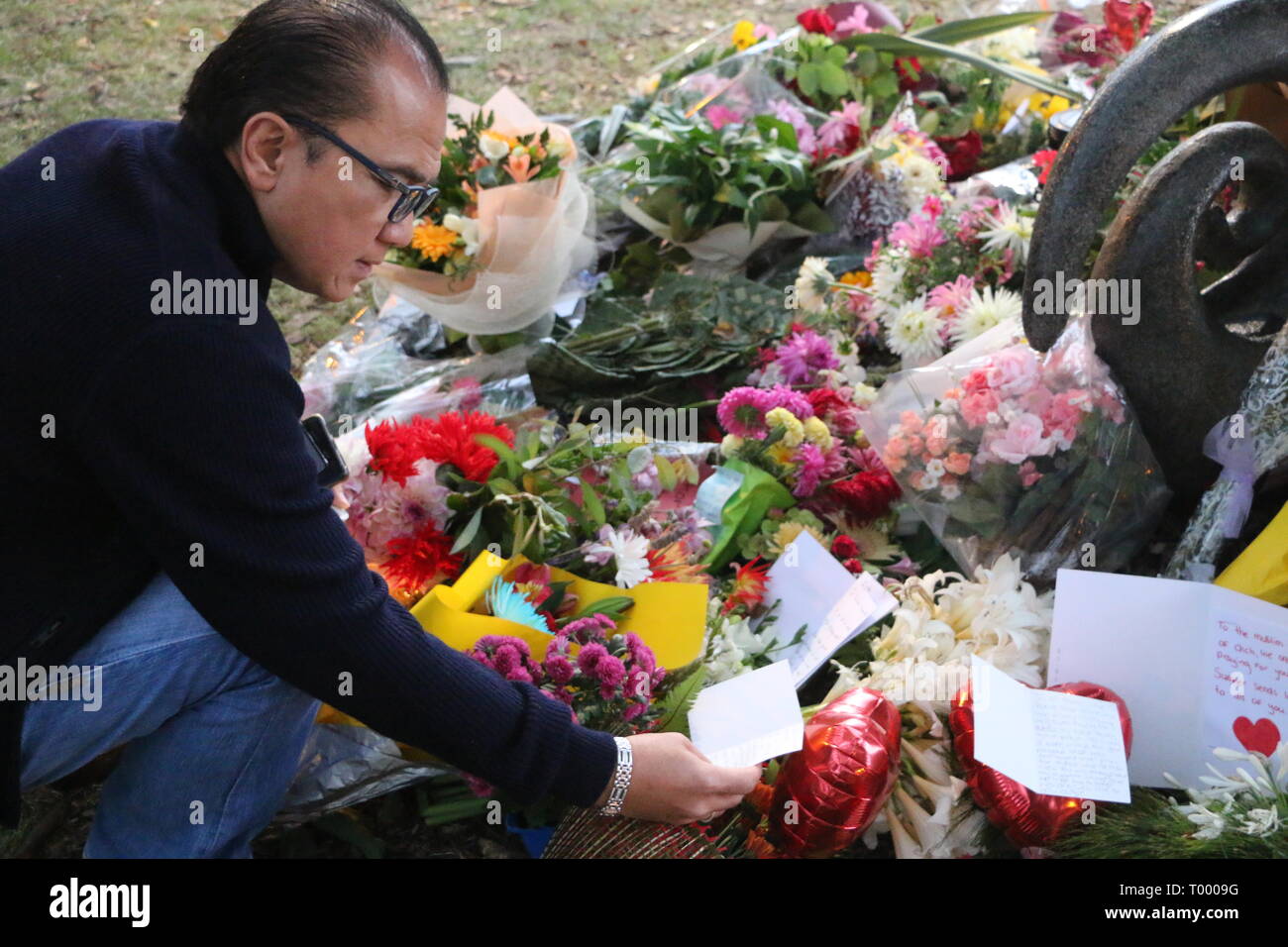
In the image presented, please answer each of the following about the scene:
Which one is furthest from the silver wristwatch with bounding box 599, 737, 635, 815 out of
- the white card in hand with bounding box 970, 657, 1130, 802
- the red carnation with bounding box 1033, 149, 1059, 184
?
the red carnation with bounding box 1033, 149, 1059, 184

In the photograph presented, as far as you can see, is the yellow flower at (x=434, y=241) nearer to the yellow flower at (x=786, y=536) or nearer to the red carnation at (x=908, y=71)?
the yellow flower at (x=786, y=536)

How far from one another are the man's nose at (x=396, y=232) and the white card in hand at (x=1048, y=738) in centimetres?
103

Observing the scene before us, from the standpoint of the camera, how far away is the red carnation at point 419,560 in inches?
76.8

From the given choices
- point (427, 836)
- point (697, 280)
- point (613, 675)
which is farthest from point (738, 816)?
point (697, 280)

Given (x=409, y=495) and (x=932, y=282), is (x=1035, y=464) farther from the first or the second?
(x=409, y=495)

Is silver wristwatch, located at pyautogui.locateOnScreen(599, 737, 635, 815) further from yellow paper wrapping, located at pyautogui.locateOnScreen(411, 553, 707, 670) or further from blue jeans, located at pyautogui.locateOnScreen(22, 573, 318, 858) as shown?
blue jeans, located at pyautogui.locateOnScreen(22, 573, 318, 858)

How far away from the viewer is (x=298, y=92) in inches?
50.6

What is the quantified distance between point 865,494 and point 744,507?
248mm

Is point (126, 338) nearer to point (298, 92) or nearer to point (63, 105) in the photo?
point (298, 92)

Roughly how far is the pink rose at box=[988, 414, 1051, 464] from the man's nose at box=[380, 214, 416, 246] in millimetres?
1098

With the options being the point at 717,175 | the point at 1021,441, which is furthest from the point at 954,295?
the point at 717,175

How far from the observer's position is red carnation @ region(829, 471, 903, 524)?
2244 millimetres

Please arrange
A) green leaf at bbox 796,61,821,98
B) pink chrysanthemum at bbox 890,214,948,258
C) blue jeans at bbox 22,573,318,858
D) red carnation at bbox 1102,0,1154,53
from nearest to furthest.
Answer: blue jeans at bbox 22,573,318,858, pink chrysanthemum at bbox 890,214,948,258, red carnation at bbox 1102,0,1154,53, green leaf at bbox 796,61,821,98

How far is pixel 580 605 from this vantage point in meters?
1.90
